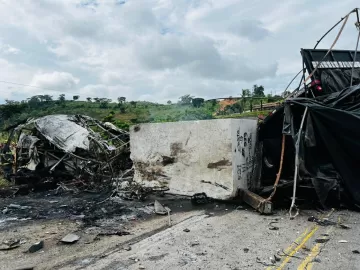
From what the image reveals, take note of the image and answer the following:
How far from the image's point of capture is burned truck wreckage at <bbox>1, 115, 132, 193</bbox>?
33.3 feet

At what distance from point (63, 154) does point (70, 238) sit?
6945 millimetres

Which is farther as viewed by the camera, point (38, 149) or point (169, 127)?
point (38, 149)

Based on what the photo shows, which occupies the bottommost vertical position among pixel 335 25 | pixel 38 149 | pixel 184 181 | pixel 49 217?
pixel 49 217

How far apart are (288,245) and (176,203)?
3.51m

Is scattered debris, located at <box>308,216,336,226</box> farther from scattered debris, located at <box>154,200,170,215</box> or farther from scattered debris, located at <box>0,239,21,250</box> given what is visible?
scattered debris, located at <box>0,239,21,250</box>

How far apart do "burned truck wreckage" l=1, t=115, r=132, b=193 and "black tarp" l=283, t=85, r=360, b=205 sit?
5893 mm

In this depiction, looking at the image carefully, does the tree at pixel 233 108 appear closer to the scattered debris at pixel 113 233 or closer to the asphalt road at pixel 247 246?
the asphalt road at pixel 247 246

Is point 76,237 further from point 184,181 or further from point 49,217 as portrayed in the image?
point 184,181

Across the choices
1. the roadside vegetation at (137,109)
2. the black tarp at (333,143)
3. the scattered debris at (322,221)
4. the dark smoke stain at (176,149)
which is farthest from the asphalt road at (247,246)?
the roadside vegetation at (137,109)

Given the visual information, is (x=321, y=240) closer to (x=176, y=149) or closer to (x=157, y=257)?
(x=157, y=257)

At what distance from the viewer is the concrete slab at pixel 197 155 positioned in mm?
7562

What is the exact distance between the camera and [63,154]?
11.7m

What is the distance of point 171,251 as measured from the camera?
185 inches

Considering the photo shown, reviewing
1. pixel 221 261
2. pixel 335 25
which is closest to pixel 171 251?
pixel 221 261
